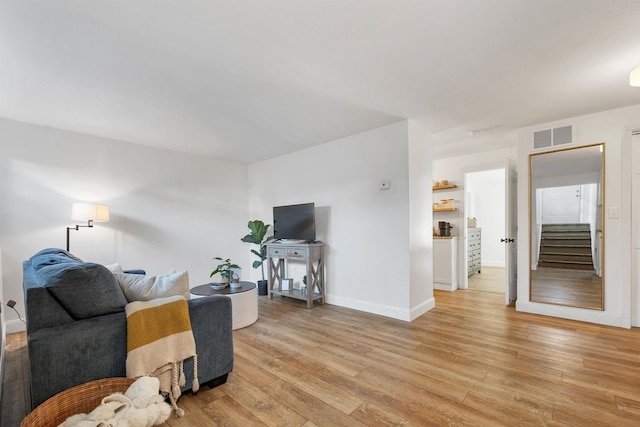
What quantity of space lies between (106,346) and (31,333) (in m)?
0.33

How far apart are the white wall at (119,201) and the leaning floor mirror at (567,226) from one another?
457 cm

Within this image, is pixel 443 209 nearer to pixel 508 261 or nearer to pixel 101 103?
pixel 508 261

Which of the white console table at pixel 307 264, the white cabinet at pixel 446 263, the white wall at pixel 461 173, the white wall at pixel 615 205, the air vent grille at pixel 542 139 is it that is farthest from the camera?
the white cabinet at pixel 446 263

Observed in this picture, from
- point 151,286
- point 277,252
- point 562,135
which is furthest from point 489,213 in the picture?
point 151,286

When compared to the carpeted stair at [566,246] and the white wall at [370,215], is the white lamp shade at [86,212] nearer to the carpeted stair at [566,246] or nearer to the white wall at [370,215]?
the white wall at [370,215]

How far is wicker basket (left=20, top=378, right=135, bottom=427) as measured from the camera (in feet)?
4.03

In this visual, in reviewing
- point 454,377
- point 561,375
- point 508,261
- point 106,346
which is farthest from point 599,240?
point 106,346

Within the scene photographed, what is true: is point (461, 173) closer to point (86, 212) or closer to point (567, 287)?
point (567, 287)

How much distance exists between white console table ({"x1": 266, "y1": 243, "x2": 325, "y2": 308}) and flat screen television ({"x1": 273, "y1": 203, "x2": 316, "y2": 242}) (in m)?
0.16

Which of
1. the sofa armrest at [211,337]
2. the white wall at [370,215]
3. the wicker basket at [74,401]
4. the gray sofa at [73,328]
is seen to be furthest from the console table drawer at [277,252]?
the wicker basket at [74,401]

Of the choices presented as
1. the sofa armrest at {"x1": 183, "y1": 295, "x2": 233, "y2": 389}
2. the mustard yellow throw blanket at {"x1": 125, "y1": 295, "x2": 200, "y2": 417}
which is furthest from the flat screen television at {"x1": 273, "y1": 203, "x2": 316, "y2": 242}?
the mustard yellow throw blanket at {"x1": 125, "y1": 295, "x2": 200, "y2": 417}

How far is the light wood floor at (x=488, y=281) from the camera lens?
4746 millimetres

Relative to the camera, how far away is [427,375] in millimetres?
2088

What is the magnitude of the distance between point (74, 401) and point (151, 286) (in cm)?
66
